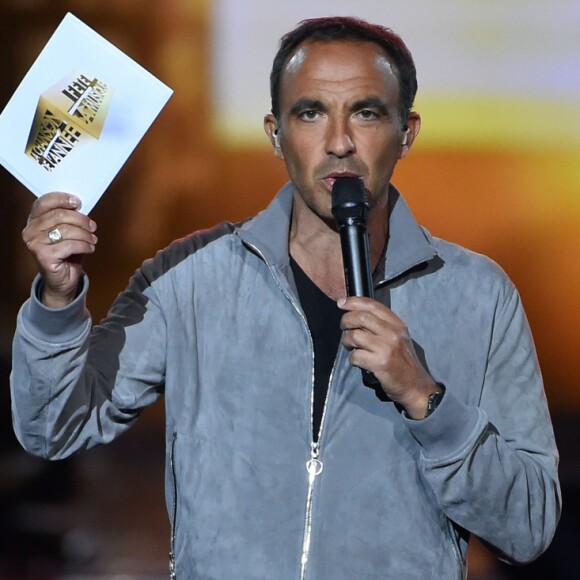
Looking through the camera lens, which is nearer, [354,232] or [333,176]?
[354,232]

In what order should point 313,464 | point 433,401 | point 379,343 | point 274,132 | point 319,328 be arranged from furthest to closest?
1. point 274,132
2. point 319,328
3. point 313,464
4. point 433,401
5. point 379,343

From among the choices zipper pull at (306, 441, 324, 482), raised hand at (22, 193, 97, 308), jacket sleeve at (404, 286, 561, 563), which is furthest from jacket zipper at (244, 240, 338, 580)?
raised hand at (22, 193, 97, 308)

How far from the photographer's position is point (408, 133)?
1.83 metres

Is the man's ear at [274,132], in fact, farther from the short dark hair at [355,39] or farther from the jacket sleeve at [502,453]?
the jacket sleeve at [502,453]

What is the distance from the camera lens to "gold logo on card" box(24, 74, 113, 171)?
1546 millimetres

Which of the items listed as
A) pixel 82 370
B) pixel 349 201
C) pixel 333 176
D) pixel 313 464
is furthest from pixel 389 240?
pixel 82 370

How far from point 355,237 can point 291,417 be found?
1.03ft

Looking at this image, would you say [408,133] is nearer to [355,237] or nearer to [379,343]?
[355,237]

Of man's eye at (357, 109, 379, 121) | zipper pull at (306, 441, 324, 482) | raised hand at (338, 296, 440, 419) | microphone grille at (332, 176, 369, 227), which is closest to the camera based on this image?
raised hand at (338, 296, 440, 419)

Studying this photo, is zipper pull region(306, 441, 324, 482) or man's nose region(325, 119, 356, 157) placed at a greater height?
man's nose region(325, 119, 356, 157)

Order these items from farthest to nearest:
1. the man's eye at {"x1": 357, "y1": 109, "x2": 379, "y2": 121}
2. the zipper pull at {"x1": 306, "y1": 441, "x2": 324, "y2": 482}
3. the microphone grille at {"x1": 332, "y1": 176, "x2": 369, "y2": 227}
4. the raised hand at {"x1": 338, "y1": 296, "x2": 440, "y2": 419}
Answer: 1. the man's eye at {"x1": 357, "y1": 109, "x2": 379, "y2": 121}
2. the zipper pull at {"x1": 306, "y1": 441, "x2": 324, "y2": 482}
3. the microphone grille at {"x1": 332, "y1": 176, "x2": 369, "y2": 227}
4. the raised hand at {"x1": 338, "y1": 296, "x2": 440, "y2": 419}

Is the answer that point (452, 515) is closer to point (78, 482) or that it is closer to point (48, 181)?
point (48, 181)

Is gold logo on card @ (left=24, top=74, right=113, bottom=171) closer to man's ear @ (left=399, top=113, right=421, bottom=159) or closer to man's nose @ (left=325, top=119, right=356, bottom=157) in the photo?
man's nose @ (left=325, top=119, right=356, bottom=157)

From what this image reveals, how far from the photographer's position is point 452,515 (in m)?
1.59
